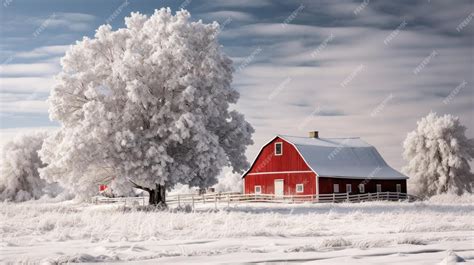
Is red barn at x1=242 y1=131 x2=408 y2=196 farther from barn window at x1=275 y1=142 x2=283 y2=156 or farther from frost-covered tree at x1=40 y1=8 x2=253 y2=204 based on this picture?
frost-covered tree at x1=40 y1=8 x2=253 y2=204

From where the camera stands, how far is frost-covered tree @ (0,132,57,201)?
76238 mm

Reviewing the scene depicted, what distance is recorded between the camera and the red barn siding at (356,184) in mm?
53125

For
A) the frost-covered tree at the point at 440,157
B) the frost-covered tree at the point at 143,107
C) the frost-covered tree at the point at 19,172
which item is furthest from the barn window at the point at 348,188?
the frost-covered tree at the point at 19,172

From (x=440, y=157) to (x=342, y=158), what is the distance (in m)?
17.3

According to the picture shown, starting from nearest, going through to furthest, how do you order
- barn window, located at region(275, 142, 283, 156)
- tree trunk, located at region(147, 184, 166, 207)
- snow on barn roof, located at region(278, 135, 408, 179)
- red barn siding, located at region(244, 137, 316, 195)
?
tree trunk, located at region(147, 184, 166, 207) → red barn siding, located at region(244, 137, 316, 195) → snow on barn roof, located at region(278, 135, 408, 179) → barn window, located at region(275, 142, 283, 156)

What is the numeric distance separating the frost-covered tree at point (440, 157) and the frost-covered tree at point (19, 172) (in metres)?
48.6

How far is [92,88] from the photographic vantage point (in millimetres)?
34344

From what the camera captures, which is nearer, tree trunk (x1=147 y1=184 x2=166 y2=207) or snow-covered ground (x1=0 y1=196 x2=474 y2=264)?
snow-covered ground (x1=0 y1=196 x2=474 y2=264)

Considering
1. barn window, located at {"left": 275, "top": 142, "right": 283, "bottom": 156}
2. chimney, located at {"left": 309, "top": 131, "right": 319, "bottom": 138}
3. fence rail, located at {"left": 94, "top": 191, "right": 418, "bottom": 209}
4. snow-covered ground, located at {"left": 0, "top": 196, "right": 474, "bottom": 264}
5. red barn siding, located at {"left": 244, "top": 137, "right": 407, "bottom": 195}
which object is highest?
chimney, located at {"left": 309, "top": 131, "right": 319, "bottom": 138}

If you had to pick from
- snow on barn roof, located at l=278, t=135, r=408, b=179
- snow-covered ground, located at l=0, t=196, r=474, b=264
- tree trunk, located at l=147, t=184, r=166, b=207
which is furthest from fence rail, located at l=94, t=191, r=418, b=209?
snow-covered ground, located at l=0, t=196, r=474, b=264

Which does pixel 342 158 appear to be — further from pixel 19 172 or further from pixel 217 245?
pixel 217 245

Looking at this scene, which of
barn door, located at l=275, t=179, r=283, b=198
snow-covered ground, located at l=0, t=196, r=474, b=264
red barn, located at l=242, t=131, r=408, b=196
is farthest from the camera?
barn door, located at l=275, t=179, r=283, b=198

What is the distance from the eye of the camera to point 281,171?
181 feet

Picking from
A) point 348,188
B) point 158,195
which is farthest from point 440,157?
point 158,195
